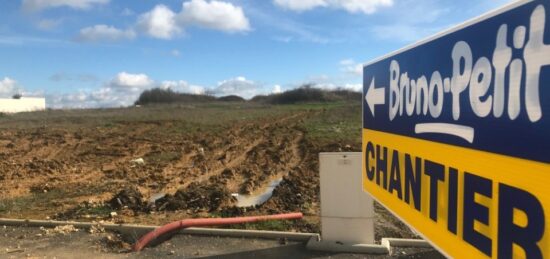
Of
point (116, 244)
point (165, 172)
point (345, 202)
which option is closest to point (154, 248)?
point (116, 244)

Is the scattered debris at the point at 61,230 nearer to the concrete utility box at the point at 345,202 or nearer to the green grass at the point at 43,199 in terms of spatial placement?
the green grass at the point at 43,199

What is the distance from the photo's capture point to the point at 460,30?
2898mm

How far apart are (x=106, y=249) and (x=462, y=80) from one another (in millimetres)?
4873

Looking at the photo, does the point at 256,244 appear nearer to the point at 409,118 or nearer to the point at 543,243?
the point at 409,118

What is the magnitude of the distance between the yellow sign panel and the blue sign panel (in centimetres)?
8

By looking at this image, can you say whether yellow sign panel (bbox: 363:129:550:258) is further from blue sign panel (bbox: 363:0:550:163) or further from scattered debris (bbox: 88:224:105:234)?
scattered debris (bbox: 88:224:105:234)

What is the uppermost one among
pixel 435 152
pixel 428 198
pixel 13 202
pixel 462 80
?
pixel 462 80

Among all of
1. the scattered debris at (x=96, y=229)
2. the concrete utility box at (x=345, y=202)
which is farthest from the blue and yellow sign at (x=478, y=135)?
the scattered debris at (x=96, y=229)

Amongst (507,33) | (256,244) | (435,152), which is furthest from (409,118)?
(256,244)

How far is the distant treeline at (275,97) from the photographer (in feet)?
276

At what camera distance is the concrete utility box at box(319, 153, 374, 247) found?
586 cm

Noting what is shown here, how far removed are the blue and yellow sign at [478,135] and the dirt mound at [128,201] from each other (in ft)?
18.6

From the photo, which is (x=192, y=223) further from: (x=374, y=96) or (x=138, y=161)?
(x=138, y=161)

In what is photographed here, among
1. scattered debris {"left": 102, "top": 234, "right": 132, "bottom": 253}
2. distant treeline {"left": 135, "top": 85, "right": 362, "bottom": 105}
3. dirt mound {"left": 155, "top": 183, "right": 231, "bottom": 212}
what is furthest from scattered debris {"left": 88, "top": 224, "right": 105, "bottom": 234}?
distant treeline {"left": 135, "top": 85, "right": 362, "bottom": 105}
